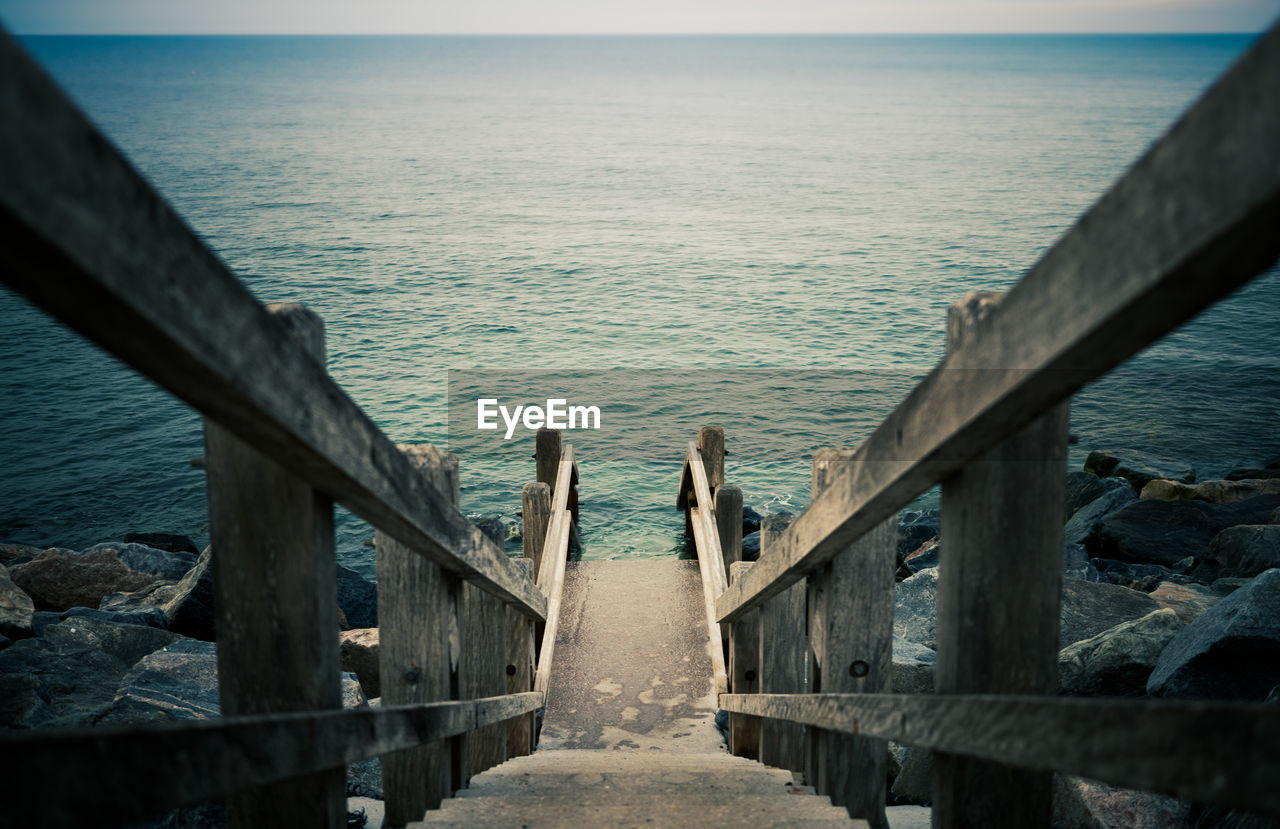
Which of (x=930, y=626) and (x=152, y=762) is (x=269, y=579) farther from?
(x=930, y=626)

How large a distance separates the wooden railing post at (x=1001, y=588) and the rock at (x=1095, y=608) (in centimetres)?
528

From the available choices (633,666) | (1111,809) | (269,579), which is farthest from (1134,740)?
(633,666)

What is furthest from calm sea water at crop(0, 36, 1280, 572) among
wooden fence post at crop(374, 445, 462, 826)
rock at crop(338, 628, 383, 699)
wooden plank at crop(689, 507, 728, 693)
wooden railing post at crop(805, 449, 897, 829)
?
rock at crop(338, 628, 383, 699)

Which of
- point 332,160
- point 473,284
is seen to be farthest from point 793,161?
point 473,284

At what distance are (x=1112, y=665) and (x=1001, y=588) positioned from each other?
4.52 meters

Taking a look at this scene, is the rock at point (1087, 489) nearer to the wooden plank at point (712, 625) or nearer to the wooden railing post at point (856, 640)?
the wooden plank at point (712, 625)

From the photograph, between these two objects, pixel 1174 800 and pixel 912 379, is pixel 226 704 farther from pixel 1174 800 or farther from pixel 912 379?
pixel 912 379

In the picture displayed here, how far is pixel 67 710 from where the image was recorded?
5164 millimetres

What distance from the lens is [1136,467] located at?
50.8ft

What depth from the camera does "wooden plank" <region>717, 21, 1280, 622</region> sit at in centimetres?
84

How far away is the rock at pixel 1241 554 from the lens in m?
8.73

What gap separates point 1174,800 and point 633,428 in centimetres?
1417

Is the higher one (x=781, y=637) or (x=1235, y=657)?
(x=781, y=637)

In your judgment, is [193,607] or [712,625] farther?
[193,607]
